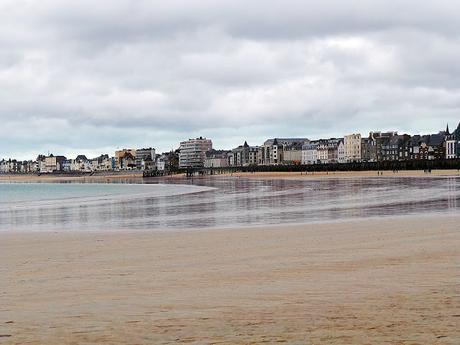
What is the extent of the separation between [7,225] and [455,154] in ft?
438

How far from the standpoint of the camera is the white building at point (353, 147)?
543 feet

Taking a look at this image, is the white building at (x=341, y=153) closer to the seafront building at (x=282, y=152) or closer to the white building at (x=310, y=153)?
the white building at (x=310, y=153)

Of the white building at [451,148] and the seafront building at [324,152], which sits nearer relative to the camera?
the white building at [451,148]

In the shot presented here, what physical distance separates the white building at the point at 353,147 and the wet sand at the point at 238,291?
15774 cm

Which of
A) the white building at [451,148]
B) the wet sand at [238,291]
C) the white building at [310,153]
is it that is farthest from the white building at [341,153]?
the wet sand at [238,291]

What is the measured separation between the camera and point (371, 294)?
594 centimetres

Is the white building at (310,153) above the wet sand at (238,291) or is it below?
above

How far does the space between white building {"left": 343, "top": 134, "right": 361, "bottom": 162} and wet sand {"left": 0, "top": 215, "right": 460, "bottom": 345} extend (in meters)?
158

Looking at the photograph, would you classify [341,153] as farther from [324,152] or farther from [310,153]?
[310,153]

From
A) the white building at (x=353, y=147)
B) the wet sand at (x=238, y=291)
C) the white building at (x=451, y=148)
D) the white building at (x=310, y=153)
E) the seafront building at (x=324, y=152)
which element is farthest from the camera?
the white building at (x=310, y=153)

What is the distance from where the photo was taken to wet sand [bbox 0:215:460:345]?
4.65 meters

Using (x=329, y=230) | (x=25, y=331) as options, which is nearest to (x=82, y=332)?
(x=25, y=331)

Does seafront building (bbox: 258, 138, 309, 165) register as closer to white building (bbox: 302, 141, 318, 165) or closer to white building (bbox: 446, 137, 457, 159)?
white building (bbox: 302, 141, 318, 165)

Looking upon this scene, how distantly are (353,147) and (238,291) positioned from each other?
16615 centimetres
